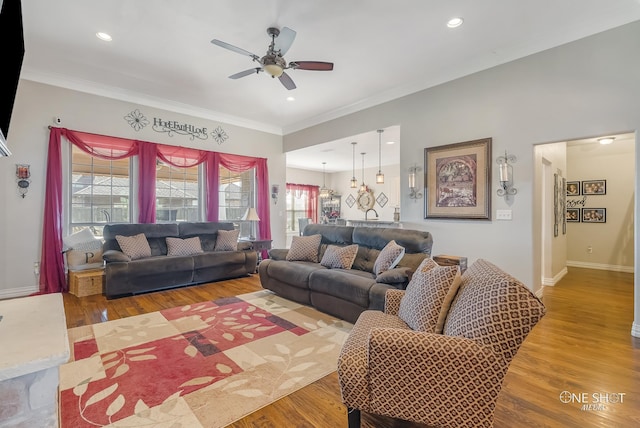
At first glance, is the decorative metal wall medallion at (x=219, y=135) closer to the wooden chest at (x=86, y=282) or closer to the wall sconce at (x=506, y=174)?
the wooden chest at (x=86, y=282)

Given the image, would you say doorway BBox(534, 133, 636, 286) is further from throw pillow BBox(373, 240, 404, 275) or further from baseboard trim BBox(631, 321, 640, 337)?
throw pillow BBox(373, 240, 404, 275)

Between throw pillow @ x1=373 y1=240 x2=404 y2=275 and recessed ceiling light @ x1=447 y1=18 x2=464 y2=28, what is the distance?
7.84 ft

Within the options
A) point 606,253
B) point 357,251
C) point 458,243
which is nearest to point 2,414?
point 357,251

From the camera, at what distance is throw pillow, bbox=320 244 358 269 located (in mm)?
3639

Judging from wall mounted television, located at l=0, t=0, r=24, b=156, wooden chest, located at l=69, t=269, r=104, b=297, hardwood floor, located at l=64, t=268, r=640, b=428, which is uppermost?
wall mounted television, located at l=0, t=0, r=24, b=156

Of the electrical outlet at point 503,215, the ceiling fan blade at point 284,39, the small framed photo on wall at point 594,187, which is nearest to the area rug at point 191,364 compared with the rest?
the electrical outlet at point 503,215

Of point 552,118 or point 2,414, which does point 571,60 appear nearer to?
point 552,118

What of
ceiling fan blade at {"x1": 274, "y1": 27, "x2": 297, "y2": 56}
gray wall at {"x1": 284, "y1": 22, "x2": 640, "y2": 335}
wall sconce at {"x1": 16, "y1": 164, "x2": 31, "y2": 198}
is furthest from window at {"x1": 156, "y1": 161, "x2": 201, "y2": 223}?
gray wall at {"x1": 284, "y1": 22, "x2": 640, "y2": 335}

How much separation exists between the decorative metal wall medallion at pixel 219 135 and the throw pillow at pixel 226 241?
196 centimetres

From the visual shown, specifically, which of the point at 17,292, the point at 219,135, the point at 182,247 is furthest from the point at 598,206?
the point at 17,292

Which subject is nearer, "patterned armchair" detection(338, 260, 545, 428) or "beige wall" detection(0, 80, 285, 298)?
"patterned armchair" detection(338, 260, 545, 428)

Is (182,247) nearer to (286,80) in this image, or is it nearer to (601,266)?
(286,80)

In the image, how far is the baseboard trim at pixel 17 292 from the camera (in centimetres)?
400

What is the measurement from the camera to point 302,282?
3539 millimetres
